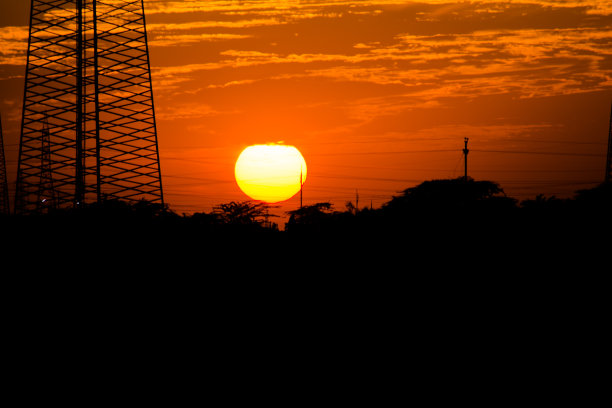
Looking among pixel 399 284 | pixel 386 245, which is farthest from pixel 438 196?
pixel 399 284

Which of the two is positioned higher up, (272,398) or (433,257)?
(433,257)

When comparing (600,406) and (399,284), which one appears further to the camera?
(399,284)

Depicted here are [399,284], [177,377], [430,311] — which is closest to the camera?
[177,377]

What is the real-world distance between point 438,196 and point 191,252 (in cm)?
4114

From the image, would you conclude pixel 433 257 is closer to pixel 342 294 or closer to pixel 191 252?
pixel 342 294

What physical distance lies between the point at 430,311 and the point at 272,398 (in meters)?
9.51

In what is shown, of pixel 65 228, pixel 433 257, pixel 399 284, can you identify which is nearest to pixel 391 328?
pixel 399 284

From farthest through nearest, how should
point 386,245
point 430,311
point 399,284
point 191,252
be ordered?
1. point 386,245
2. point 191,252
3. point 399,284
4. point 430,311

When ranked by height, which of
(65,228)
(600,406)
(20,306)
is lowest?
(600,406)

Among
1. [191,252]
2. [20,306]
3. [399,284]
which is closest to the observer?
[20,306]

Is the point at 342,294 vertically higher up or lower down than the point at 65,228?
lower down

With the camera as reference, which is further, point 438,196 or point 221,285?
point 438,196

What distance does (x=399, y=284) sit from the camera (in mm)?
29656

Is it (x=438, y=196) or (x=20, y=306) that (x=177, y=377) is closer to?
(x=20, y=306)
